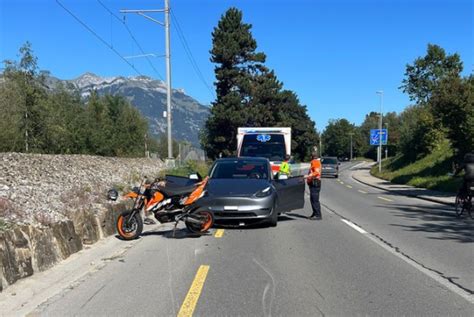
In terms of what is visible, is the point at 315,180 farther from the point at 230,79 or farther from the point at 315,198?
the point at 230,79

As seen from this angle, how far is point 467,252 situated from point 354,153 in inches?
5612

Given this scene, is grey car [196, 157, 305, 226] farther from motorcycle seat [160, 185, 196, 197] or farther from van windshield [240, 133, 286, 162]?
van windshield [240, 133, 286, 162]

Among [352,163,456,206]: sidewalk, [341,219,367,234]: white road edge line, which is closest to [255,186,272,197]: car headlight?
→ [341,219,367,234]: white road edge line

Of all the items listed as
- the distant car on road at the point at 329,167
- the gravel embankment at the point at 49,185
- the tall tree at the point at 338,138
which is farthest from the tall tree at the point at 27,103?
the tall tree at the point at 338,138

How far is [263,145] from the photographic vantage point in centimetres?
2580

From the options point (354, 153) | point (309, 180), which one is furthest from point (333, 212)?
point (354, 153)

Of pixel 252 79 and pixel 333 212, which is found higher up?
pixel 252 79

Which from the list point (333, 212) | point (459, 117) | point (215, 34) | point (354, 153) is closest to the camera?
point (333, 212)

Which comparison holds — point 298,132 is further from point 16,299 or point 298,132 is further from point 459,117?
point 16,299

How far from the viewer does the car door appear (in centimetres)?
1276

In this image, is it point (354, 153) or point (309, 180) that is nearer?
point (309, 180)

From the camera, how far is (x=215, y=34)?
62344mm

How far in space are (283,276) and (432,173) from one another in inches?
1298

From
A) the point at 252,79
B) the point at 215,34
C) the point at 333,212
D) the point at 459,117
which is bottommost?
the point at 333,212
